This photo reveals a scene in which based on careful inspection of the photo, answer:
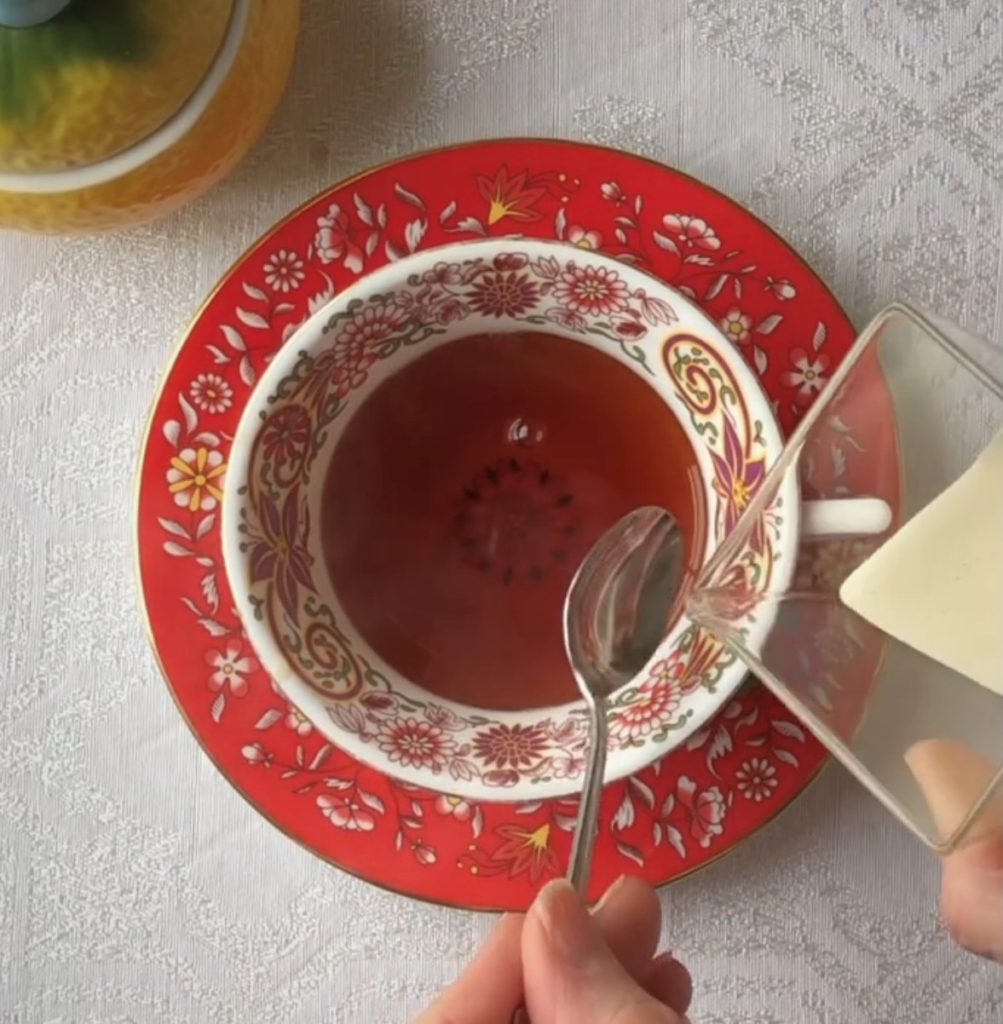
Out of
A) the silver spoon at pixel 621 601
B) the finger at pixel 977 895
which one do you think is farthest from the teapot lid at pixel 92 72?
the finger at pixel 977 895

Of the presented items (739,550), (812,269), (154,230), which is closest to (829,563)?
(739,550)

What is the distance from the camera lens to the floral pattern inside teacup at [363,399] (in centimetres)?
66

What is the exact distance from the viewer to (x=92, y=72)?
60 centimetres

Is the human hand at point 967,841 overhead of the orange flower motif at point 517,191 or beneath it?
beneath

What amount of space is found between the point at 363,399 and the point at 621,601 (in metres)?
0.19

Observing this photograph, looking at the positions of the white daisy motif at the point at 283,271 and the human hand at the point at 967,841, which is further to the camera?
the white daisy motif at the point at 283,271

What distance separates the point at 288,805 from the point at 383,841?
0.18 ft

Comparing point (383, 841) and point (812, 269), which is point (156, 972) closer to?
point (383, 841)

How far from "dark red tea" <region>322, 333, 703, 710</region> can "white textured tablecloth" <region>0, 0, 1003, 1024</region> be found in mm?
121

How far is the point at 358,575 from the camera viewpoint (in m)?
0.77

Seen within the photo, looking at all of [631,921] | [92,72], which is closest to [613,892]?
[631,921]

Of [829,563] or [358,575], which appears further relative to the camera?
[358,575]

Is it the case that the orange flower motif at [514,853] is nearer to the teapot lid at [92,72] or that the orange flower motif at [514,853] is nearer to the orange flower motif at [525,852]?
the orange flower motif at [525,852]

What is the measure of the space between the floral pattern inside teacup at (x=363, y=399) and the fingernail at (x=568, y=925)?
0.18 feet
